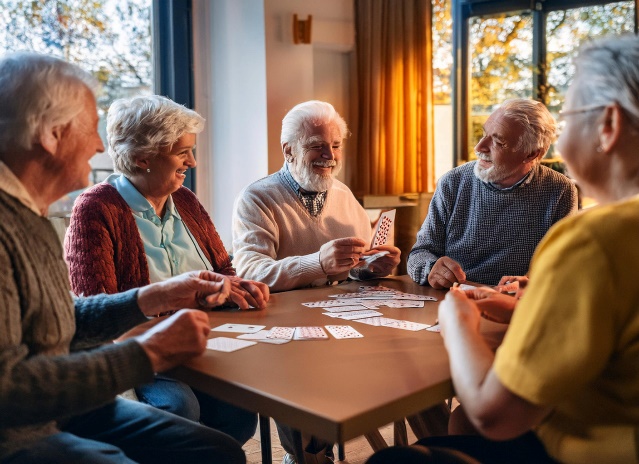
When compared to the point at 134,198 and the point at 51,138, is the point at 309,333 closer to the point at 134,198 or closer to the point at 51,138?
the point at 51,138

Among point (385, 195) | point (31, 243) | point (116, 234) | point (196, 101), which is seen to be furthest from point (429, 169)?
point (31, 243)

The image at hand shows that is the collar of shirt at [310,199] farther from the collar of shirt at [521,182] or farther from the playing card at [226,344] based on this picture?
the playing card at [226,344]

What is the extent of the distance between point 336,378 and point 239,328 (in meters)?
0.53

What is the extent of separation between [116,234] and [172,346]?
2.87 ft

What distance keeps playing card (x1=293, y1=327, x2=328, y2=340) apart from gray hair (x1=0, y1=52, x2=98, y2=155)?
723 millimetres

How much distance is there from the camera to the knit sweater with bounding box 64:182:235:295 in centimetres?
211

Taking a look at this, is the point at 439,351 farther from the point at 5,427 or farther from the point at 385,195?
the point at 385,195

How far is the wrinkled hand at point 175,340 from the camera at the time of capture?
4.66 ft

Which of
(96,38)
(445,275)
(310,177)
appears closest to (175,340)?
(445,275)

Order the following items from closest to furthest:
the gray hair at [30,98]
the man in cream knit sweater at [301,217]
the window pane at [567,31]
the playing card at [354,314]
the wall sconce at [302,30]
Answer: the gray hair at [30,98] < the playing card at [354,314] < the man in cream knit sweater at [301,217] < the wall sconce at [302,30] < the window pane at [567,31]

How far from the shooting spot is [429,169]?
5.21m

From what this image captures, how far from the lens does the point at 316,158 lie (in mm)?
2904

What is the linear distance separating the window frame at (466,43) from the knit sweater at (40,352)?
4137 millimetres

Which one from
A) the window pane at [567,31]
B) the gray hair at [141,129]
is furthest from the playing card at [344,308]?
the window pane at [567,31]
